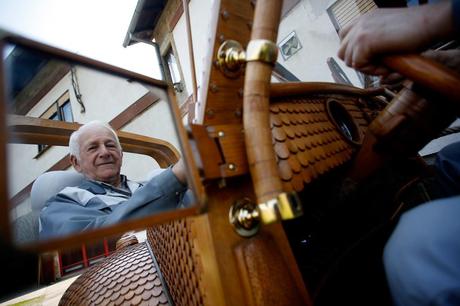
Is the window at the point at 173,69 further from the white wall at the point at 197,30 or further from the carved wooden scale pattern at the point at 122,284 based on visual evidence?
the carved wooden scale pattern at the point at 122,284

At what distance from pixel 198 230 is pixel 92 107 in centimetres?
721

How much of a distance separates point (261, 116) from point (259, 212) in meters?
0.17

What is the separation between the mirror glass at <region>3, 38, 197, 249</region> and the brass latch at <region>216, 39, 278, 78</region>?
0.14m

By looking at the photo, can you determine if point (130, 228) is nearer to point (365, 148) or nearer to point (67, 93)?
point (365, 148)

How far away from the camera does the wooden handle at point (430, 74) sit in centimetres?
38

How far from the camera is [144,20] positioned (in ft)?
19.6

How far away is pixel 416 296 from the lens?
1.14ft

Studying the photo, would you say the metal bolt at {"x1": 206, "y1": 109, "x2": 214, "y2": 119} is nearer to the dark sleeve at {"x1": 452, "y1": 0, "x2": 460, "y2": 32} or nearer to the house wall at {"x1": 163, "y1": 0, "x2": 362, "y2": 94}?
the dark sleeve at {"x1": 452, "y1": 0, "x2": 460, "y2": 32}

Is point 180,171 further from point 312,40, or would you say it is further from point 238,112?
point 312,40

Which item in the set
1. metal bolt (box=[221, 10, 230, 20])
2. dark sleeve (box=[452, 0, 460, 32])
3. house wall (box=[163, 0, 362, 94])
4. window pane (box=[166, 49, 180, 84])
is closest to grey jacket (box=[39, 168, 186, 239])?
metal bolt (box=[221, 10, 230, 20])

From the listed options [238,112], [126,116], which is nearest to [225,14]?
[238,112]

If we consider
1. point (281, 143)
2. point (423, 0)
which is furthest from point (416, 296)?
point (423, 0)

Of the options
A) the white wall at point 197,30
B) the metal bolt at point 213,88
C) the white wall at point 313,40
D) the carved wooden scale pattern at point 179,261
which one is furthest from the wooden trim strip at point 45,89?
the metal bolt at point 213,88

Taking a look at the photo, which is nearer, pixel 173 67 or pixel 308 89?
pixel 308 89
